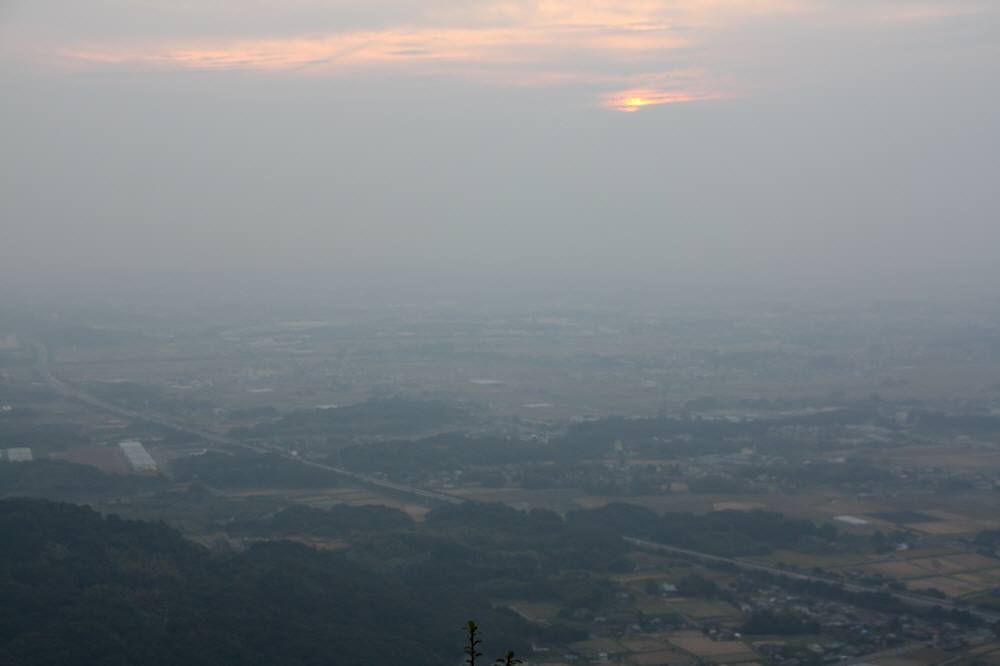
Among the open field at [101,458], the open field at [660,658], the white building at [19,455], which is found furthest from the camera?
the white building at [19,455]

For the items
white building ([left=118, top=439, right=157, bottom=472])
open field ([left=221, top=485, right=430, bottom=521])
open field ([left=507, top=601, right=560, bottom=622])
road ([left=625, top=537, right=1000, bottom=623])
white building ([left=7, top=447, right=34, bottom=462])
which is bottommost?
road ([left=625, top=537, right=1000, bottom=623])

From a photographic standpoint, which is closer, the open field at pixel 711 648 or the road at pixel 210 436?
the open field at pixel 711 648

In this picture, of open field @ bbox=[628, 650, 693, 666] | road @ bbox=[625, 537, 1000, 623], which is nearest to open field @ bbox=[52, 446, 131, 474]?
road @ bbox=[625, 537, 1000, 623]

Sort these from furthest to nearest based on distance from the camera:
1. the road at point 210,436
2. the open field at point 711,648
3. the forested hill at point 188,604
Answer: the road at point 210,436, the open field at point 711,648, the forested hill at point 188,604

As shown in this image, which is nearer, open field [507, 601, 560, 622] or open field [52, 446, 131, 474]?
open field [507, 601, 560, 622]

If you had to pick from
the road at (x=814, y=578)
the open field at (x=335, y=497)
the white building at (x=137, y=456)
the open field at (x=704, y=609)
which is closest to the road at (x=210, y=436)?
the open field at (x=335, y=497)

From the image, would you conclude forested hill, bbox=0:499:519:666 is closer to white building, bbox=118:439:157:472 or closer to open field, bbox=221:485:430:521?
open field, bbox=221:485:430:521

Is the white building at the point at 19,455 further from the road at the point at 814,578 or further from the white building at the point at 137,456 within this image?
the road at the point at 814,578
